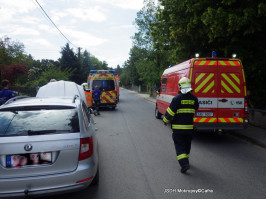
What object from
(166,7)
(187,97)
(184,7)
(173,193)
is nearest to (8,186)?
(173,193)

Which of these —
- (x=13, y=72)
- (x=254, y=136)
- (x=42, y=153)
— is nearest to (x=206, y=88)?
(x=254, y=136)

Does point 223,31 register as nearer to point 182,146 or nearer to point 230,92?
point 230,92

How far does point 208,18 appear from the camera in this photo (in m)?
8.96

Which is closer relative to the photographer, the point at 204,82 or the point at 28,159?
the point at 28,159

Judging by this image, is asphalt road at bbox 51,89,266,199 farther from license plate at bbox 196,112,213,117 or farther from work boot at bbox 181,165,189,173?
license plate at bbox 196,112,213,117

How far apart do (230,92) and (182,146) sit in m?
3.24

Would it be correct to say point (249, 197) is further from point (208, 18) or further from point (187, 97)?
point (208, 18)

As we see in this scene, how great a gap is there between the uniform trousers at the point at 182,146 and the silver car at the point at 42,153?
1963mm

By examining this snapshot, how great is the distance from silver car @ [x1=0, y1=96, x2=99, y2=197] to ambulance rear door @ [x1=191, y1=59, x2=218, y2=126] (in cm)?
444

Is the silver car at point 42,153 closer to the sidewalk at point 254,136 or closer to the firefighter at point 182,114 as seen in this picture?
the firefighter at point 182,114

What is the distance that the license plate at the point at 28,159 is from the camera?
3.15 meters

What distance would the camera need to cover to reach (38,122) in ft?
11.4

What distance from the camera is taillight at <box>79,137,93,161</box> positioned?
3.38 metres

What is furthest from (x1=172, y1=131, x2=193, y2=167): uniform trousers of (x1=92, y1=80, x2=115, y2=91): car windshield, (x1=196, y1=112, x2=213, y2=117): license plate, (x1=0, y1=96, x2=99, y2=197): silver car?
(x1=92, y1=80, x2=115, y2=91): car windshield
